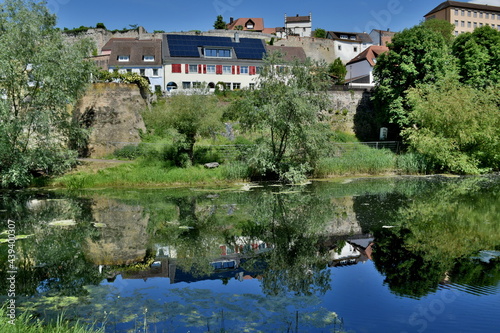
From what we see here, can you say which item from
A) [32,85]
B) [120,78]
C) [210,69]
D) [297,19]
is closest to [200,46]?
[210,69]

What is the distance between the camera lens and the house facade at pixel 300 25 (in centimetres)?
9431

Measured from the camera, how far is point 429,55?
35.3 m

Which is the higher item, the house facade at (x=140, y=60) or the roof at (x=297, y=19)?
the roof at (x=297, y=19)

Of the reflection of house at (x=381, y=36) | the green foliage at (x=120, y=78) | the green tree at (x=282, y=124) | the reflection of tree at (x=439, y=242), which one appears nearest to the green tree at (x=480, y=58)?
the green tree at (x=282, y=124)

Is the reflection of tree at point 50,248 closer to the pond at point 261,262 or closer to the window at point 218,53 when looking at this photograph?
the pond at point 261,262

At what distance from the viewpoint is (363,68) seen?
59.1m

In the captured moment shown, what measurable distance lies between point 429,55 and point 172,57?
28.4 metres

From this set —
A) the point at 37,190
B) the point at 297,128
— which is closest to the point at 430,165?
the point at 297,128

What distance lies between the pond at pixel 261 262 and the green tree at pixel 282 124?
15.1ft

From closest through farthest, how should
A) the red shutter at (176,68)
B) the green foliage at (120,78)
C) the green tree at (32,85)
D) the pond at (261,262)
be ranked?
the pond at (261,262) < the green tree at (32,85) < the green foliage at (120,78) < the red shutter at (176,68)

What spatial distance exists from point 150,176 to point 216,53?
3181 centimetres

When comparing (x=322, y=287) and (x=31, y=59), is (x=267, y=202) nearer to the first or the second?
(x=322, y=287)

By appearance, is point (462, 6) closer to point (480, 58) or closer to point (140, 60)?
point (480, 58)

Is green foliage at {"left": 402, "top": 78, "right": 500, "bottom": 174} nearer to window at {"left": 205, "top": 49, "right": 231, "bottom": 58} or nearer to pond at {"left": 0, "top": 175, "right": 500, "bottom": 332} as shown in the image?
pond at {"left": 0, "top": 175, "right": 500, "bottom": 332}
